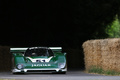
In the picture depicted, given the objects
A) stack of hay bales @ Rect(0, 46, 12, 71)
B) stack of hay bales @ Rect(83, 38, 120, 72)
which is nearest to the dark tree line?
stack of hay bales @ Rect(0, 46, 12, 71)

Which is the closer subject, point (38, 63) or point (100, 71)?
point (38, 63)

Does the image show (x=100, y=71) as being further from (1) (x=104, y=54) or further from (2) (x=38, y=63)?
(2) (x=38, y=63)

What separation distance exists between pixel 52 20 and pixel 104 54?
1954 cm

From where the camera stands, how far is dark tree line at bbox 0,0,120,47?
37.8 m

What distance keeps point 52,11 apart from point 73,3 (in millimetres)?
2064

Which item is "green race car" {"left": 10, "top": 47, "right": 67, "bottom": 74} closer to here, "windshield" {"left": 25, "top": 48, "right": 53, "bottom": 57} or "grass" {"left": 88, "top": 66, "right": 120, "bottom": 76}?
"windshield" {"left": 25, "top": 48, "right": 53, "bottom": 57}

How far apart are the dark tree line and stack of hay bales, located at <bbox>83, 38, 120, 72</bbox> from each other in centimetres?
1476

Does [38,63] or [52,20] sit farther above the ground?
[52,20]

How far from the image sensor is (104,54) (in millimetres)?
20547

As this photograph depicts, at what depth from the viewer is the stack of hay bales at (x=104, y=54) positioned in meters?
19.1

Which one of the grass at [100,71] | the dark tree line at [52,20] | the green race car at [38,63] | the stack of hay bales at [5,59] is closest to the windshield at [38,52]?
the green race car at [38,63]

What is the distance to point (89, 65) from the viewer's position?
23.3 meters

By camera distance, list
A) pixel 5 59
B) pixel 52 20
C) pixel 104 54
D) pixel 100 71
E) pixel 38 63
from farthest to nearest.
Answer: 1. pixel 52 20
2. pixel 5 59
3. pixel 100 71
4. pixel 104 54
5. pixel 38 63

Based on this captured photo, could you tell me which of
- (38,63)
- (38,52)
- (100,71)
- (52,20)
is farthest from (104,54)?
(52,20)
